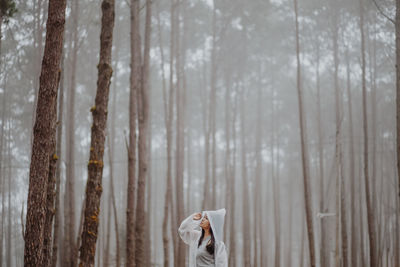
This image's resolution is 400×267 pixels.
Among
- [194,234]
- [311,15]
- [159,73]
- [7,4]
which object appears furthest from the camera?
[159,73]

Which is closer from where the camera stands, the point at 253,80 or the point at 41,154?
the point at 41,154

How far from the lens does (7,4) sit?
27.3 feet

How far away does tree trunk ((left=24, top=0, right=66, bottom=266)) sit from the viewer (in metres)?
5.44

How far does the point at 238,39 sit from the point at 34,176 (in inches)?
522

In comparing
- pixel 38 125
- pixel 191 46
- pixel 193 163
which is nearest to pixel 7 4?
pixel 38 125

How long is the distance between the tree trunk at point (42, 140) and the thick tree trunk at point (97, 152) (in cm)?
60

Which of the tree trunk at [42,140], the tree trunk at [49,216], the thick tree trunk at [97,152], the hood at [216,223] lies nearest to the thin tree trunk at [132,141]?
the tree trunk at [49,216]

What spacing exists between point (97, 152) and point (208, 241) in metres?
2.28

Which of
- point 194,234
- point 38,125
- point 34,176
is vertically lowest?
point 194,234

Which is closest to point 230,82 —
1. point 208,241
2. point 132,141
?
point 132,141

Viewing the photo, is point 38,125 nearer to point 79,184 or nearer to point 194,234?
point 194,234

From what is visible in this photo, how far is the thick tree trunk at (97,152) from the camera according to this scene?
5742 millimetres

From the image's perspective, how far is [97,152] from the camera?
597 cm

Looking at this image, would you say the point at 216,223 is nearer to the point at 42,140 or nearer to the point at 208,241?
the point at 208,241
